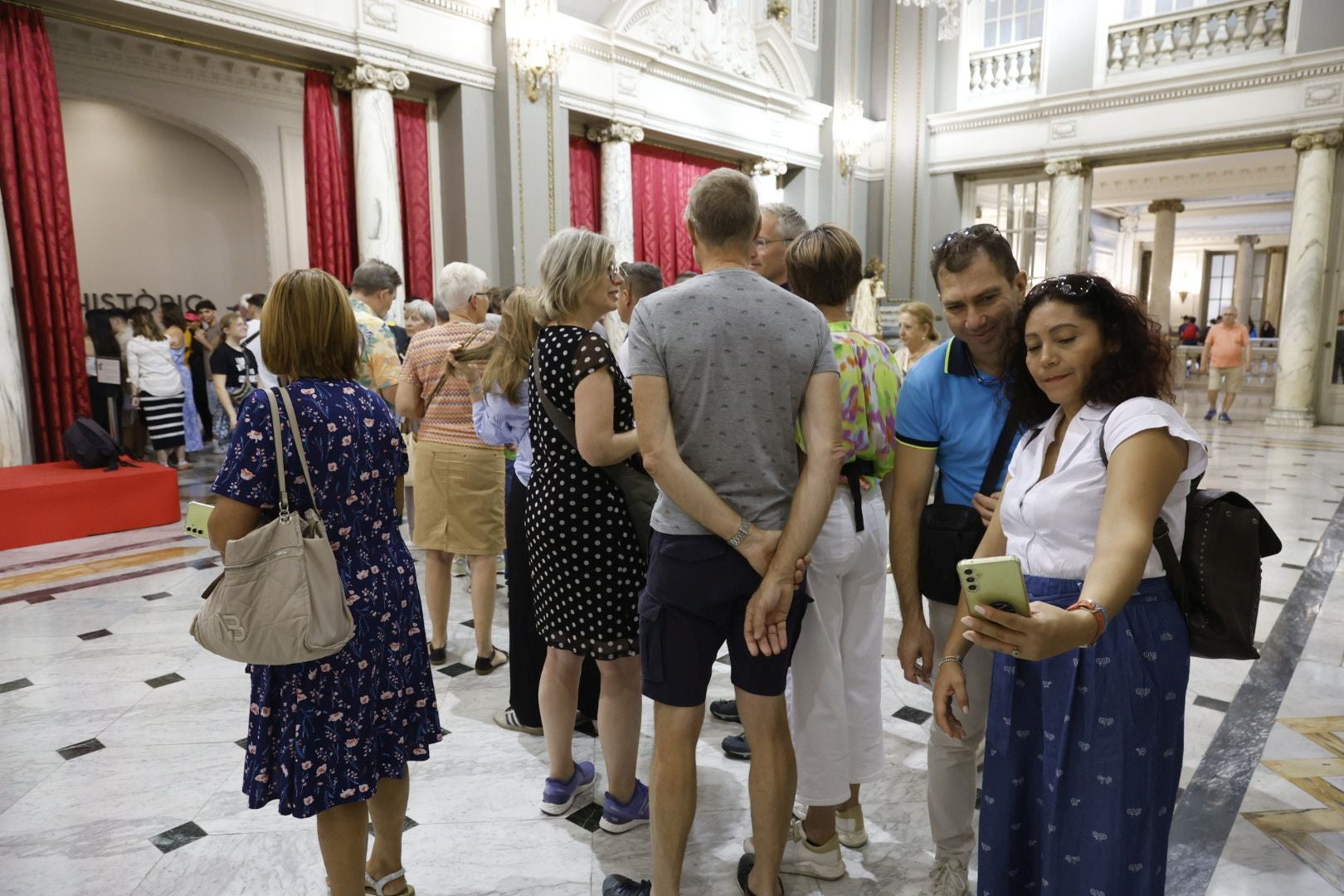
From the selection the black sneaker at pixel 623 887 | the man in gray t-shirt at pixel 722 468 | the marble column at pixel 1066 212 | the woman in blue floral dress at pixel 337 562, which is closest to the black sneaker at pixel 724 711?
the black sneaker at pixel 623 887

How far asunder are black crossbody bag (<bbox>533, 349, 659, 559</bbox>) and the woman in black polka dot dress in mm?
17

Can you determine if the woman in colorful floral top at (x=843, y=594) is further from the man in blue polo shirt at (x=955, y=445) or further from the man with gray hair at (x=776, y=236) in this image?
the man with gray hair at (x=776, y=236)

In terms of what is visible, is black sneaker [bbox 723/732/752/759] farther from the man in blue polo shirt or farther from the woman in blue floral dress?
the woman in blue floral dress

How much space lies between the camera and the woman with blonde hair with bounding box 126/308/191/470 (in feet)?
24.3

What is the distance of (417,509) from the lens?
3297mm

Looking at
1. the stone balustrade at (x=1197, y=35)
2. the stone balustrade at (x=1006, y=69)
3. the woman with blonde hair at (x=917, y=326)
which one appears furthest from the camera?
the stone balustrade at (x=1006, y=69)

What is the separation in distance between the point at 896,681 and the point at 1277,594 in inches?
95.8

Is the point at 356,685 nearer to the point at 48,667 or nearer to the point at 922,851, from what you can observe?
the point at 922,851

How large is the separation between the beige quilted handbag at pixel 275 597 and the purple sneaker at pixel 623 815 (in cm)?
106

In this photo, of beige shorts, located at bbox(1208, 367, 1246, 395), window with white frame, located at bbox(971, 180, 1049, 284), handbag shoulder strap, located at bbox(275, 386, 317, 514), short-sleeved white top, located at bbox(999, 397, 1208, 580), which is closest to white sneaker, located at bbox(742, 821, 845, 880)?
short-sleeved white top, located at bbox(999, 397, 1208, 580)

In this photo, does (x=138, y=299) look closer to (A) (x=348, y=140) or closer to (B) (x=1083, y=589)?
(A) (x=348, y=140)

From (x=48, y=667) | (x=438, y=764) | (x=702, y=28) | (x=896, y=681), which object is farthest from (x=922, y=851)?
(x=702, y=28)

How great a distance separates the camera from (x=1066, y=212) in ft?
38.1

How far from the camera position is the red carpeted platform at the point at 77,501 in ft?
16.8
